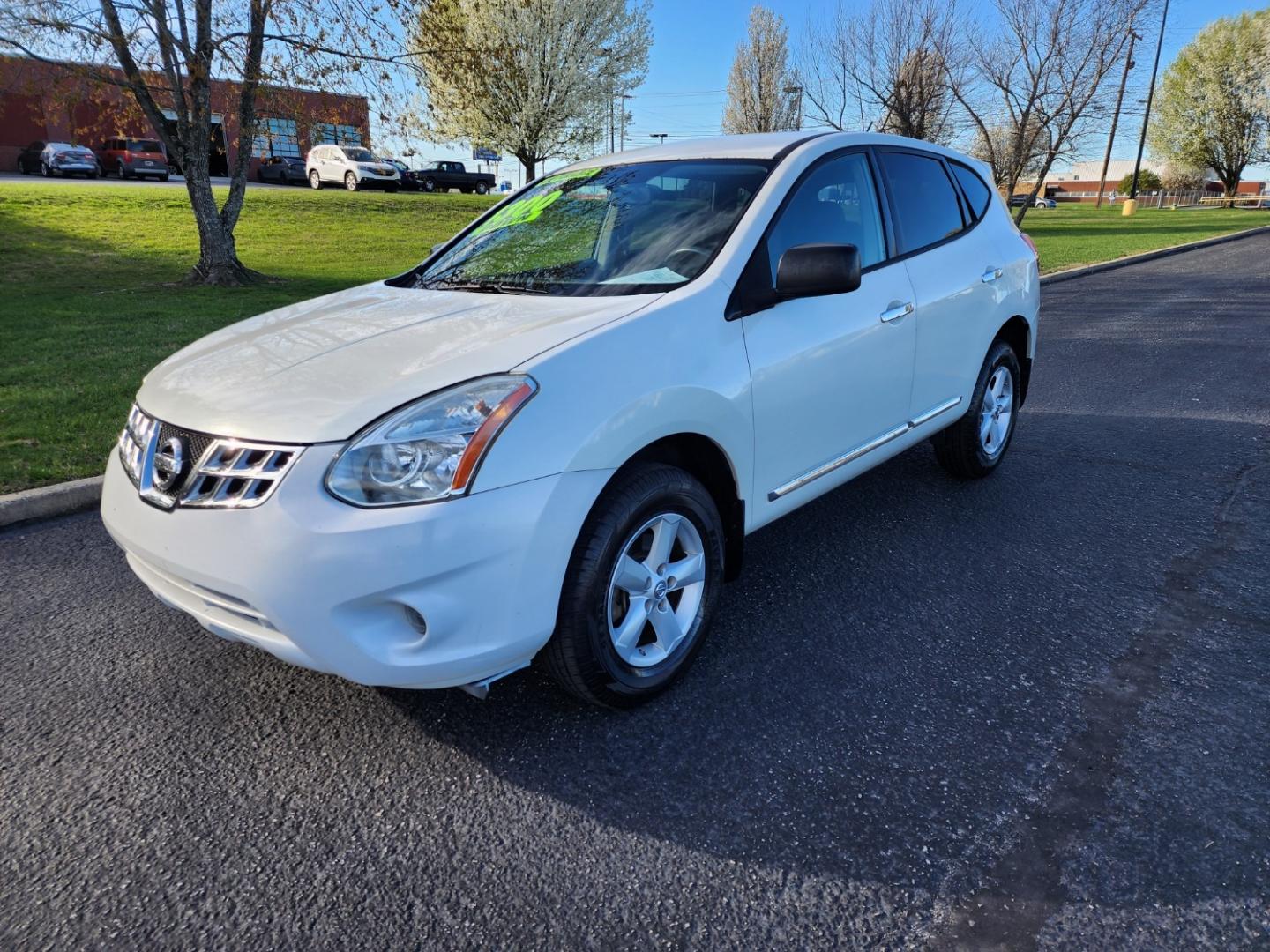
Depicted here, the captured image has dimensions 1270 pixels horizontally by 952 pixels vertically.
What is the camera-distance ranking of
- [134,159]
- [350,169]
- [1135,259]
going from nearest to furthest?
1. [1135,259]
2. [350,169]
3. [134,159]

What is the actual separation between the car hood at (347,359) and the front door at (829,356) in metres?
0.57

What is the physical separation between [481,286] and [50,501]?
2.69 metres

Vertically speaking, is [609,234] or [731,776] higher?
[609,234]

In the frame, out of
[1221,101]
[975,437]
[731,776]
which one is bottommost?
[731,776]

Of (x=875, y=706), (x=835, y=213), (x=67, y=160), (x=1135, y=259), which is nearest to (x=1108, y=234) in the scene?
(x=1135, y=259)

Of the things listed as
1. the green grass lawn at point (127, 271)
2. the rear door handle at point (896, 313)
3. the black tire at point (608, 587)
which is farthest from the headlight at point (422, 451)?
the green grass lawn at point (127, 271)

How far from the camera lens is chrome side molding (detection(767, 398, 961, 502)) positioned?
10.4 ft

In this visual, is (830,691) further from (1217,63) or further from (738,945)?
(1217,63)

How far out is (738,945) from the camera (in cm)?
189

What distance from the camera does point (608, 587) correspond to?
8.11 feet

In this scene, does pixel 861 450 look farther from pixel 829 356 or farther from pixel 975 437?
pixel 975 437

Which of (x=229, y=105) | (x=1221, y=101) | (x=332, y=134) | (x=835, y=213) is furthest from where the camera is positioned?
(x=1221, y=101)

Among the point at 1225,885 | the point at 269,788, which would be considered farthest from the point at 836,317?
the point at 269,788

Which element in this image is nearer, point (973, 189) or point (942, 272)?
point (942, 272)
